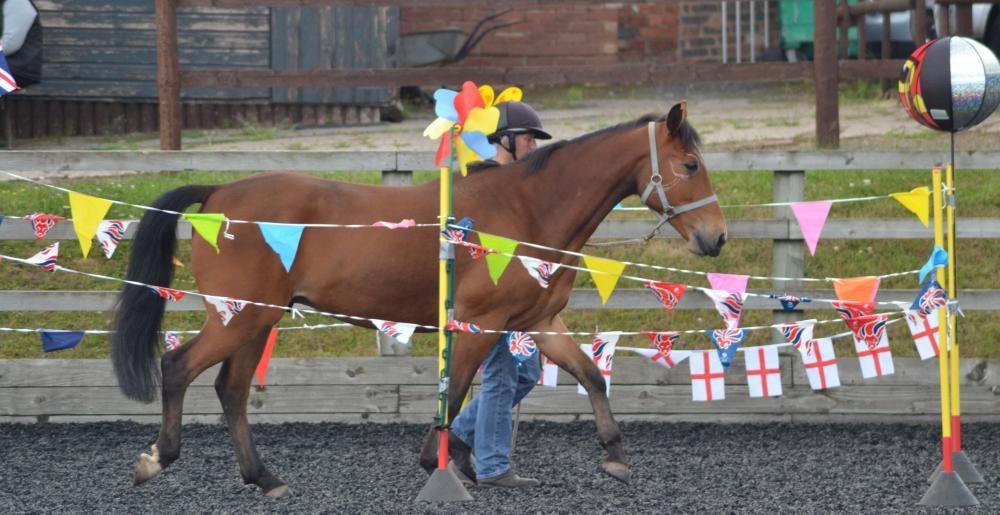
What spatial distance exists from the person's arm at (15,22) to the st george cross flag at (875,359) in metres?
7.43

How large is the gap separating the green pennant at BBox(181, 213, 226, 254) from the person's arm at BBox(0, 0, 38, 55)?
5937 millimetres

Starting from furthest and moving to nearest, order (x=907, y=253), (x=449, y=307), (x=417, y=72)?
1. (x=417, y=72)
2. (x=907, y=253)
3. (x=449, y=307)

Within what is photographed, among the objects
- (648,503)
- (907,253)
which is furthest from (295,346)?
(907,253)

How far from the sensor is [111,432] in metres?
7.13

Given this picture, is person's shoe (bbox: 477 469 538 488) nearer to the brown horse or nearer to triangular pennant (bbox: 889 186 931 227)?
the brown horse

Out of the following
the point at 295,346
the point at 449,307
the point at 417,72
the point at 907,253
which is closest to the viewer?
the point at 449,307

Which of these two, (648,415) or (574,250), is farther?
(648,415)

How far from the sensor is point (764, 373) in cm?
656

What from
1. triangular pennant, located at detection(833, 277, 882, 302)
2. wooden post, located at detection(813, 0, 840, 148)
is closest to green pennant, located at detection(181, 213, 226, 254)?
triangular pennant, located at detection(833, 277, 882, 302)

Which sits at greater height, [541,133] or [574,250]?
[541,133]

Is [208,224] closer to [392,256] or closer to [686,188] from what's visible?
[392,256]

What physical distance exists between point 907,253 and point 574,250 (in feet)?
10.3

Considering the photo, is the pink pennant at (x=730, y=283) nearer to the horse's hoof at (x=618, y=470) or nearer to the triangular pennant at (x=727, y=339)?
the triangular pennant at (x=727, y=339)

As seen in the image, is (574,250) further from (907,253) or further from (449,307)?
(907,253)
